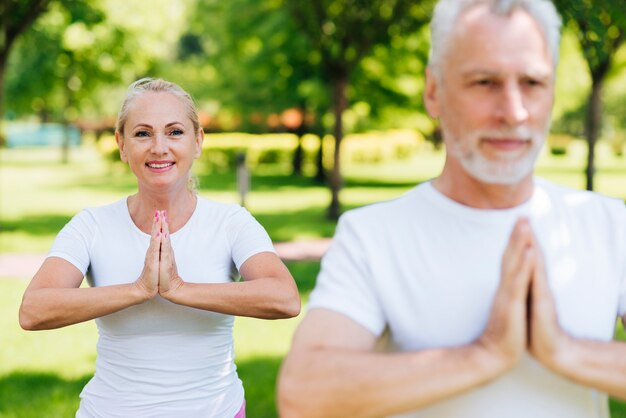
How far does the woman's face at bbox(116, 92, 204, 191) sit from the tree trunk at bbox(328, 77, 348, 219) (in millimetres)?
13731

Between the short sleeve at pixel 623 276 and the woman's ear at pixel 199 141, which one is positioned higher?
the woman's ear at pixel 199 141

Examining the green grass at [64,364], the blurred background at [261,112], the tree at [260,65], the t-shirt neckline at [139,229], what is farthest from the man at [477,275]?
the tree at [260,65]

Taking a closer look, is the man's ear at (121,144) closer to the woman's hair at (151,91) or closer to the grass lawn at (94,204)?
the woman's hair at (151,91)

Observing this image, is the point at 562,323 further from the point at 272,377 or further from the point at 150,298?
the point at 272,377

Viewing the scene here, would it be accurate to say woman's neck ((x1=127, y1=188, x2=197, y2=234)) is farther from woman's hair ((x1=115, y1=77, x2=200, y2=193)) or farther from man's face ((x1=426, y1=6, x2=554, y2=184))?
man's face ((x1=426, y1=6, x2=554, y2=184))

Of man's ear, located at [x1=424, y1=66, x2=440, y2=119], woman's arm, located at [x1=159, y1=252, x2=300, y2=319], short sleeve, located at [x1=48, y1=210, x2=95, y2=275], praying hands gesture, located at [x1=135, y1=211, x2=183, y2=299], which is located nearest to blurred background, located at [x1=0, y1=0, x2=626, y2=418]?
short sleeve, located at [x1=48, y1=210, x2=95, y2=275]

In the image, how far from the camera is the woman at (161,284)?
98.6 inches

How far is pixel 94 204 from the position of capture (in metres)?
19.0

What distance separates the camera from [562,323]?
5.48 ft

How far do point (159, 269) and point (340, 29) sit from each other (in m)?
14.7

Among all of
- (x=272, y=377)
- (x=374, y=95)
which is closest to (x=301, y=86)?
(x=374, y=95)

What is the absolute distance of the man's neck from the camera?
5.56 ft

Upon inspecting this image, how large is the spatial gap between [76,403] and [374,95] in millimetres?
19983

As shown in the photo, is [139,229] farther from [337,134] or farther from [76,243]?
[337,134]
